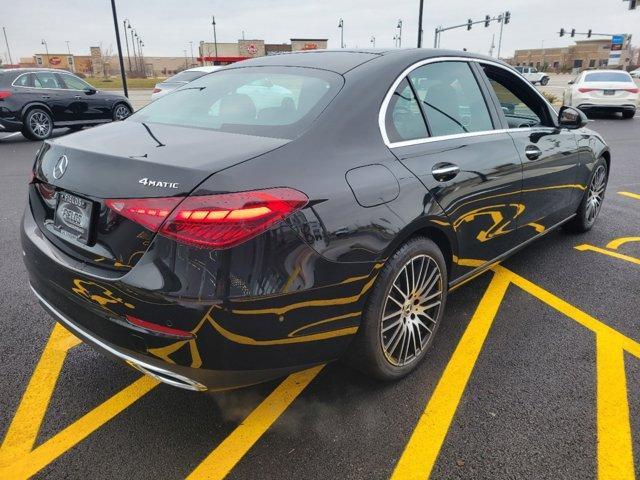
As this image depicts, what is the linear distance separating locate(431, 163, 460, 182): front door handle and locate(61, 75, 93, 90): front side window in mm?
11939

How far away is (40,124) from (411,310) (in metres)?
11.8

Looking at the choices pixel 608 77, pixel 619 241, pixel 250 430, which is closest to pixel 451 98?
pixel 250 430

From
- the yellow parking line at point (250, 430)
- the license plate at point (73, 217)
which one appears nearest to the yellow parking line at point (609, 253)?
the yellow parking line at point (250, 430)

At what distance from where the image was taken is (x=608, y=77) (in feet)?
51.9

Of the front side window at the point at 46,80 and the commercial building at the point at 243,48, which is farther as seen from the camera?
the commercial building at the point at 243,48

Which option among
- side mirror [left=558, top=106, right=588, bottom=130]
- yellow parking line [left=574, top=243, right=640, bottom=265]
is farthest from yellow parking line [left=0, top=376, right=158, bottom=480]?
yellow parking line [left=574, top=243, right=640, bottom=265]

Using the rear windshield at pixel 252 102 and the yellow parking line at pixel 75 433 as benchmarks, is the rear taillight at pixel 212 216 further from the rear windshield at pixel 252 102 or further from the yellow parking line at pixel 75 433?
the yellow parking line at pixel 75 433

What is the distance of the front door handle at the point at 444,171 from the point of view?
2.54m

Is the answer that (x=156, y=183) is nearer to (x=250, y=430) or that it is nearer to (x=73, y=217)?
(x=73, y=217)

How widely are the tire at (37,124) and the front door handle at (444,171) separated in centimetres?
1137

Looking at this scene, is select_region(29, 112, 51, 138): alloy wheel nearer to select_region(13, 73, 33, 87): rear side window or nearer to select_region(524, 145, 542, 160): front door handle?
select_region(13, 73, 33, 87): rear side window

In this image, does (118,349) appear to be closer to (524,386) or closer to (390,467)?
(390,467)

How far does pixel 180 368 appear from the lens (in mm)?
1899

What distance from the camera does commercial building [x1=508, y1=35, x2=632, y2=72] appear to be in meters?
96.7
